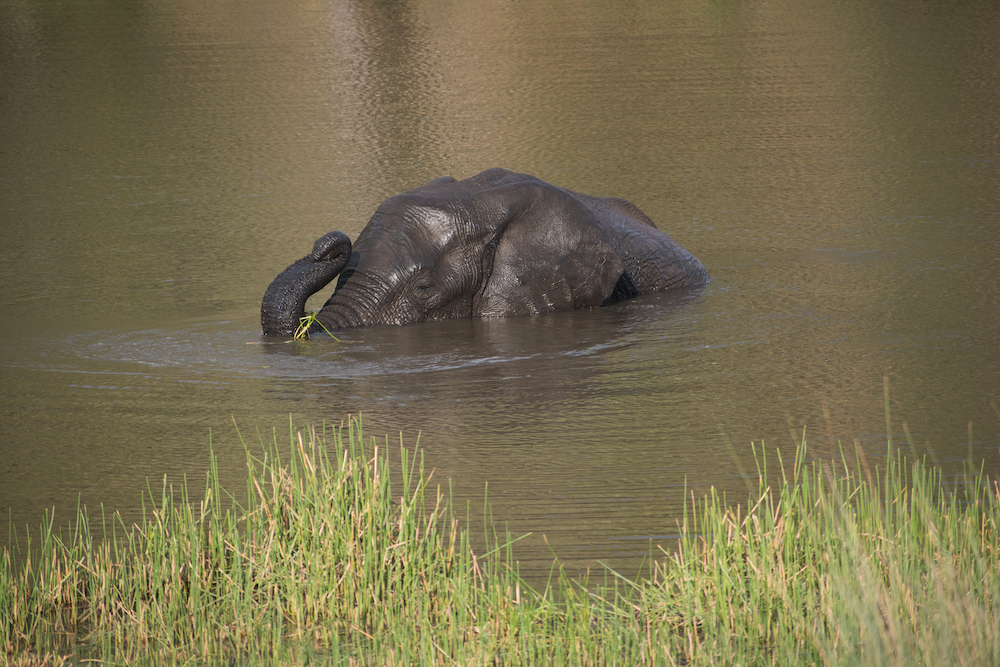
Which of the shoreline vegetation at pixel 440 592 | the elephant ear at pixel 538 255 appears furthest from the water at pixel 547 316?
the shoreline vegetation at pixel 440 592

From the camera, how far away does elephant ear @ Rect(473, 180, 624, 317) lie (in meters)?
10.0

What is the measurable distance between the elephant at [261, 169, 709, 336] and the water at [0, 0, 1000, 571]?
0.73ft

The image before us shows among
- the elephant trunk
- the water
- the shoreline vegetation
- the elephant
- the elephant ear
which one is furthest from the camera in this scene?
the elephant ear

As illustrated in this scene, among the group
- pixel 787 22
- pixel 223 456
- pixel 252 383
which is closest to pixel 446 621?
pixel 223 456

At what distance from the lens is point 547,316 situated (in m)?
10.2

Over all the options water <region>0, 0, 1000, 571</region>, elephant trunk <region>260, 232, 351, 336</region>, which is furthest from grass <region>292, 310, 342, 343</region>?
water <region>0, 0, 1000, 571</region>

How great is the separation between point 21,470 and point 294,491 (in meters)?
2.23

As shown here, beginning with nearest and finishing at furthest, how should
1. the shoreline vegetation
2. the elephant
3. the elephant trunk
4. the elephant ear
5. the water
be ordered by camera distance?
the shoreline vegetation, the water, the elephant trunk, the elephant, the elephant ear

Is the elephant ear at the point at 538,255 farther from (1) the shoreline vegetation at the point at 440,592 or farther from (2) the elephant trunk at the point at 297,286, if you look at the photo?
(1) the shoreline vegetation at the point at 440,592

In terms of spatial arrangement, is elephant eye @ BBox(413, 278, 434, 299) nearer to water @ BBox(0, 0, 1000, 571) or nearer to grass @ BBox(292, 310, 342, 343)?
water @ BBox(0, 0, 1000, 571)

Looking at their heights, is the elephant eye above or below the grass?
above

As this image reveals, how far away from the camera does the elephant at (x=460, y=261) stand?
31.3 ft

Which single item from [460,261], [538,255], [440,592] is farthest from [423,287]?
[440,592]

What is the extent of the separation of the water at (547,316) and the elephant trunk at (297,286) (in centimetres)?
23
